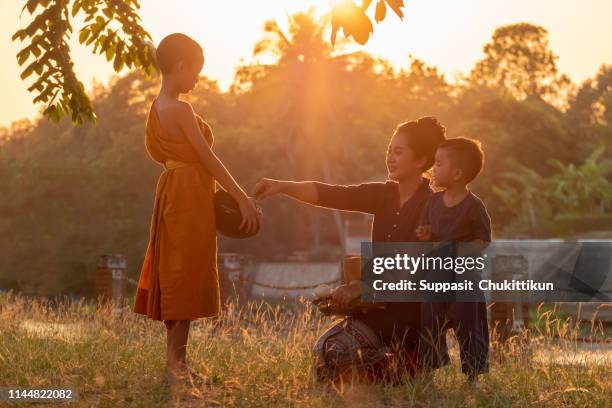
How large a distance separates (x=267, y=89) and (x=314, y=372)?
3496 centimetres

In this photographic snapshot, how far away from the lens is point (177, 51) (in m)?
5.27

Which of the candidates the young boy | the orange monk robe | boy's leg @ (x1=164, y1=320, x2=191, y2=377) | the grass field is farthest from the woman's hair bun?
boy's leg @ (x1=164, y1=320, x2=191, y2=377)

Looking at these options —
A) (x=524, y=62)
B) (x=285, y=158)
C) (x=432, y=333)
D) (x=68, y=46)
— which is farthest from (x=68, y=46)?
(x=524, y=62)

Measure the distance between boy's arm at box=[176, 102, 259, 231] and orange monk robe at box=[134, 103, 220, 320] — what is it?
0.28 feet

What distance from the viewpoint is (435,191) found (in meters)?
5.36

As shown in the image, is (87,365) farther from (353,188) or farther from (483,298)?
(483,298)

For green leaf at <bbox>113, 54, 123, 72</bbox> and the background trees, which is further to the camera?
the background trees

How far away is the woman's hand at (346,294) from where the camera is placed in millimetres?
5250

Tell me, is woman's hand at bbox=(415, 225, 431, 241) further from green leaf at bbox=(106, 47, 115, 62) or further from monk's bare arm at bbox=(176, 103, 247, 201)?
green leaf at bbox=(106, 47, 115, 62)

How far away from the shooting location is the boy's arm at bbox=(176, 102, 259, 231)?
5.16 metres

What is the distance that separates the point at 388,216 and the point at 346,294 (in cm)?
55

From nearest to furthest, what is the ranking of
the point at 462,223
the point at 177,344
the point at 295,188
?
the point at 462,223, the point at 177,344, the point at 295,188

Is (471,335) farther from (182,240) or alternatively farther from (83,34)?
(83,34)

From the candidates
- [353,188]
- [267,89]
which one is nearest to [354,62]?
[267,89]
